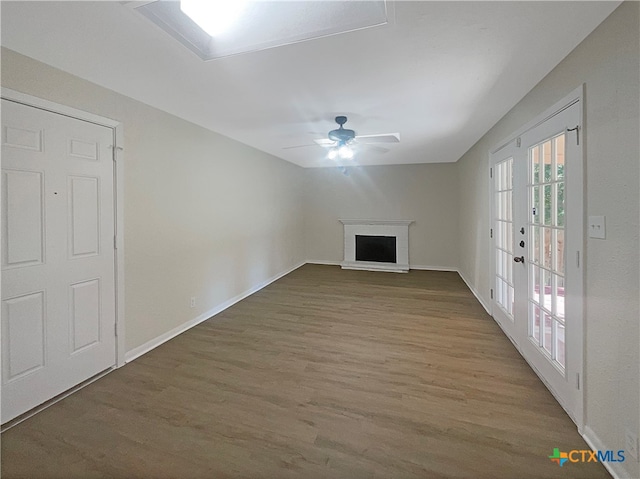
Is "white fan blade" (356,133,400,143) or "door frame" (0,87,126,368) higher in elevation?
"white fan blade" (356,133,400,143)

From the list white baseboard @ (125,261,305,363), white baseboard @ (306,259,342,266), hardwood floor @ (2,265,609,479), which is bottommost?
hardwood floor @ (2,265,609,479)

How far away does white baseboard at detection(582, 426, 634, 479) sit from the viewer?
Answer: 143 cm

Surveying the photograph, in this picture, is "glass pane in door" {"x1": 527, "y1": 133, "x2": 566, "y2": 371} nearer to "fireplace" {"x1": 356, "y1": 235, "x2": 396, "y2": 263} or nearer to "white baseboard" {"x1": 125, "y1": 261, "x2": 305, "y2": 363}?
"white baseboard" {"x1": 125, "y1": 261, "x2": 305, "y2": 363}

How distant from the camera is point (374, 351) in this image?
2.87m

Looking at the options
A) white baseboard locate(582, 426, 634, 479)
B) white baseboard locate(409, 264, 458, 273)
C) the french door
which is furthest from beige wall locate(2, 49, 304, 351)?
white baseboard locate(409, 264, 458, 273)

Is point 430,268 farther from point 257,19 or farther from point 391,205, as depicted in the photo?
point 257,19

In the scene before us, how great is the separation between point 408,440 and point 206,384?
154cm

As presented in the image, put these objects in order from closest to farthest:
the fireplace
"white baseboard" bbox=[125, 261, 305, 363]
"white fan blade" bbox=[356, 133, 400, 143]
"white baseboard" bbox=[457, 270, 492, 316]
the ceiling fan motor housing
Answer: "white baseboard" bbox=[125, 261, 305, 363] < the ceiling fan motor housing < "white fan blade" bbox=[356, 133, 400, 143] < "white baseboard" bbox=[457, 270, 492, 316] < the fireplace

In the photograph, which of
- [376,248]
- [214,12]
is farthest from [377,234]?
[214,12]

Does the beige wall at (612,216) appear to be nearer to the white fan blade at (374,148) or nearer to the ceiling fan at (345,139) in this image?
the ceiling fan at (345,139)

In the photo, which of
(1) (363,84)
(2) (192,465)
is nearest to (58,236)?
(2) (192,465)

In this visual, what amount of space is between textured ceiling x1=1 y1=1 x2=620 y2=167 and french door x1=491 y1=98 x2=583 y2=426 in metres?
0.47

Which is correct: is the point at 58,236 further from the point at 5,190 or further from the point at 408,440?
the point at 408,440

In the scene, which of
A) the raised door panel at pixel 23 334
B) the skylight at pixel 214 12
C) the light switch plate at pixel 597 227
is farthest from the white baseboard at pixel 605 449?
the raised door panel at pixel 23 334
